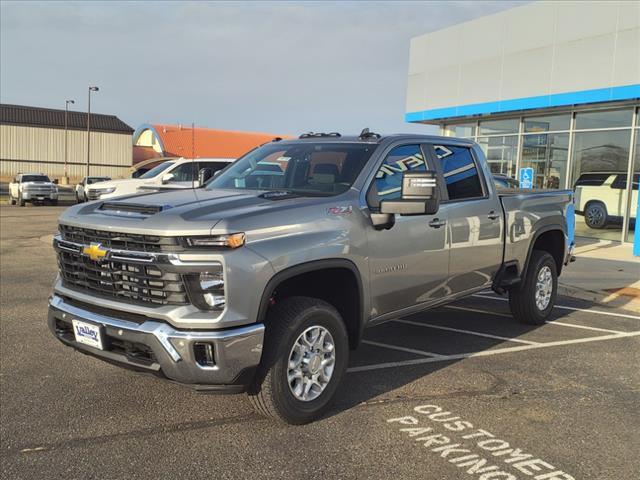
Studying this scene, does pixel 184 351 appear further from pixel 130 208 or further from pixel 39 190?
pixel 39 190

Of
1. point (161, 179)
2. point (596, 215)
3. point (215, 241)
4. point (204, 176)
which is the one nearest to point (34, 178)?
point (161, 179)

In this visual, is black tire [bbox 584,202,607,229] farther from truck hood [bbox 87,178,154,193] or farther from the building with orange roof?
the building with orange roof

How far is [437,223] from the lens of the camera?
4.98 m

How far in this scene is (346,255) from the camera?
161 inches

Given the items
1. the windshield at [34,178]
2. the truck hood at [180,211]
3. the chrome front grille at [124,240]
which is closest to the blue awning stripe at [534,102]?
the truck hood at [180,211]

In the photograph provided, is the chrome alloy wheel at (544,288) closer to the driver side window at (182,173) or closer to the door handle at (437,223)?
the door handle at (437,223)

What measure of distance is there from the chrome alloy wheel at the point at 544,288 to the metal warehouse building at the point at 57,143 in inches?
2293

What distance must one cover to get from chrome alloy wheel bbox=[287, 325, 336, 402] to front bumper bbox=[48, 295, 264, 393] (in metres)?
0.38

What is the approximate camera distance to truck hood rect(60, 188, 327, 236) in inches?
137

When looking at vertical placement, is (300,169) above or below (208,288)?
above

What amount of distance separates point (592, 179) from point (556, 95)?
7.49 feet

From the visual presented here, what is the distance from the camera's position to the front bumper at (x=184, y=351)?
3412 millimetres

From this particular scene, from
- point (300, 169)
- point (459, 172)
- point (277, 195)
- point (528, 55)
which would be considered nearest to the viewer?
point (277, 195)

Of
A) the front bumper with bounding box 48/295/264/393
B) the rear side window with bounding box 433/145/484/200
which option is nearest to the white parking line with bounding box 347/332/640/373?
the rear side window with bounding box 433/145/484/200
